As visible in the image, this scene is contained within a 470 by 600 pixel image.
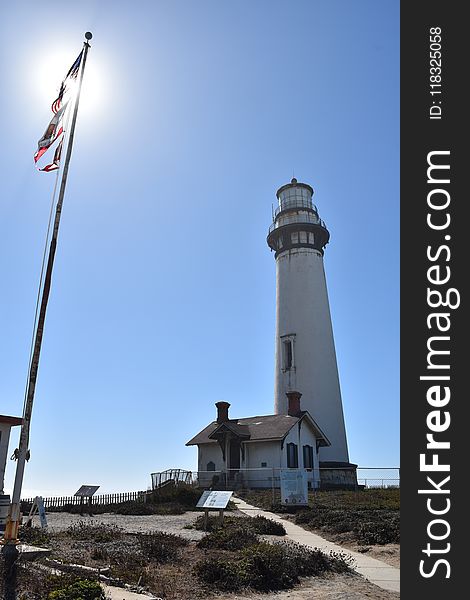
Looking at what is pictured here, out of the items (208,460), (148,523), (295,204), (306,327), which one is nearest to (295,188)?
(295,204)

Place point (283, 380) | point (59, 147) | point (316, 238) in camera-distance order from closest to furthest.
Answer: point (59, 147), point (283, 380), point (316, 238)

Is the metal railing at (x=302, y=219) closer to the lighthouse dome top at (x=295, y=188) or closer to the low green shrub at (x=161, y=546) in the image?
the lighthouse dome top at (x=295, y=188)

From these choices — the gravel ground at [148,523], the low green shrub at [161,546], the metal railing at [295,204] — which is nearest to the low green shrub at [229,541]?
the low green shrub at [161,546]

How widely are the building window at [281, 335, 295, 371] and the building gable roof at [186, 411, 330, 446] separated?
3.55 metres

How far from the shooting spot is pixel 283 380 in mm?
38469

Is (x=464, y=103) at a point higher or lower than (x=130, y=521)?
higher

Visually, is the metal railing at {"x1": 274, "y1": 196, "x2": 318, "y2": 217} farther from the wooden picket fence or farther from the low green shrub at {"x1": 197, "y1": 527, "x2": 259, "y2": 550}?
the low green shrub at {"x1": 197, "y1": 527, "x2": 259, "y2": 550}

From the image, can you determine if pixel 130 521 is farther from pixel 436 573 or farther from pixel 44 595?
pixel 436 573

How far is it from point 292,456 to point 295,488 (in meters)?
10.6

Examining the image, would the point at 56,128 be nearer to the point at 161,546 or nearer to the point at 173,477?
the point at 161,546

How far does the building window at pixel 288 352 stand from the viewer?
38125 millimetres

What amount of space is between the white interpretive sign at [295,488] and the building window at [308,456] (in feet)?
38.0

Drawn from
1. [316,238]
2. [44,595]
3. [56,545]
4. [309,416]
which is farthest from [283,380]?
[44,595]

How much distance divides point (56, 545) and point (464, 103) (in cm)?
1207
